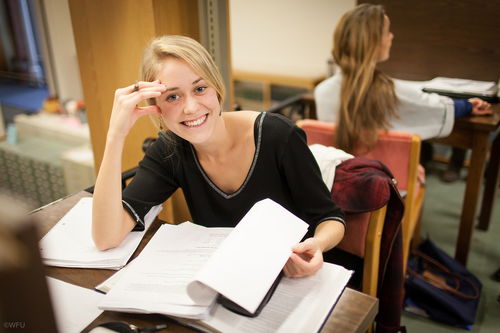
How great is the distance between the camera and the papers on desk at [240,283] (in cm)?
73

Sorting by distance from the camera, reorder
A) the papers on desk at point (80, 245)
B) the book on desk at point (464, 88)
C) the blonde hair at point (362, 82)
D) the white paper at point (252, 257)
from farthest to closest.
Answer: the book on desk at point (464, 88) → the blonde hair at point (362, 82) → the papers on desk at point (80, 245) → the white paper at point (252, 257)

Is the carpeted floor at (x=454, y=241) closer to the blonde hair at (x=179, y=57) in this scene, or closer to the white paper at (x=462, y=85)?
the white paper at (x=462, y=85)

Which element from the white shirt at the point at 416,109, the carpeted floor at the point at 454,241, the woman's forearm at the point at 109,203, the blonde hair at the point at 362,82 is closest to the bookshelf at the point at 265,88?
the carpeted floor at the point at 454,241

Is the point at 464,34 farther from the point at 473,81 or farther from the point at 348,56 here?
the point at 348,56

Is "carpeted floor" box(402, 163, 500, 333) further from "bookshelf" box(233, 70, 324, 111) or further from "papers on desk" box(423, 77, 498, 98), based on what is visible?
"bookshelf" box(233, 70, 324, 111)

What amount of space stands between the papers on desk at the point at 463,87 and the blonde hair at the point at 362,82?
515 mm

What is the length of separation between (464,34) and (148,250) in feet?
6.86

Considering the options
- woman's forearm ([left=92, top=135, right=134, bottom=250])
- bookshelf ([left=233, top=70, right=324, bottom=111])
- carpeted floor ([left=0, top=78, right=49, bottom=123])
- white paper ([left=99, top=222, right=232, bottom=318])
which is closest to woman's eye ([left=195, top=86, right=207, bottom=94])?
woman's forearm ([left=92, top=135, right=134, bottom=250])

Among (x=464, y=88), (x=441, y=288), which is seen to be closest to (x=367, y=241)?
(x=441, y=288)

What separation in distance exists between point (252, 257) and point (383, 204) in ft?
1.69

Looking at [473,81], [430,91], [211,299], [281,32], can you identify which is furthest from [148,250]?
[281,32]

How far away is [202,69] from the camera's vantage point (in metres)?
1.05

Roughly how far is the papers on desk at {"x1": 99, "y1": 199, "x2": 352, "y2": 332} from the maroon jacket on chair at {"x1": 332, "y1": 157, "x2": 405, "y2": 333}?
0.35m

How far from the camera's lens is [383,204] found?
1141 mm
